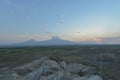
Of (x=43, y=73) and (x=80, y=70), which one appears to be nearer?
(x=43, y=73)

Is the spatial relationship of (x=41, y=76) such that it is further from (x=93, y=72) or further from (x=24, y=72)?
(x=93, y=72)

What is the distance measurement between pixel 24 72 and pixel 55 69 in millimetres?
2701

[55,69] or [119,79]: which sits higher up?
[55,69]

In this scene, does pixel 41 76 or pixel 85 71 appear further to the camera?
pixel 85 71

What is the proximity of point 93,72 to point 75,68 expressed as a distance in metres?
1.98

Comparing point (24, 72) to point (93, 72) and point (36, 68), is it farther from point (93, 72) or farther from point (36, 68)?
point (93, 72)

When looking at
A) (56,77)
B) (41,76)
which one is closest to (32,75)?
(41,76)

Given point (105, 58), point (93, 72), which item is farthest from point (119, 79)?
point (105, 58)

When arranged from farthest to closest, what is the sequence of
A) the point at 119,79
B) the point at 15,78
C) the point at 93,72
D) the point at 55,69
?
the point at 119,79, the point at 93,72, the point at 55,69, the point at 15,78

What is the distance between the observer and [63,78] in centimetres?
1836

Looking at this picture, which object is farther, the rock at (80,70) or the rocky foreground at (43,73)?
the rock at (80,70)

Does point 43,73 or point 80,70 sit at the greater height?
point 43,73

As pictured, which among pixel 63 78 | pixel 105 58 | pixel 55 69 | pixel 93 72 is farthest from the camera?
pixel 105 58

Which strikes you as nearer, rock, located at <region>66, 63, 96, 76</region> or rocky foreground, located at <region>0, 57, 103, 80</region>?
rocky foreground, located at <region>0, 57, 103, 80</region>
